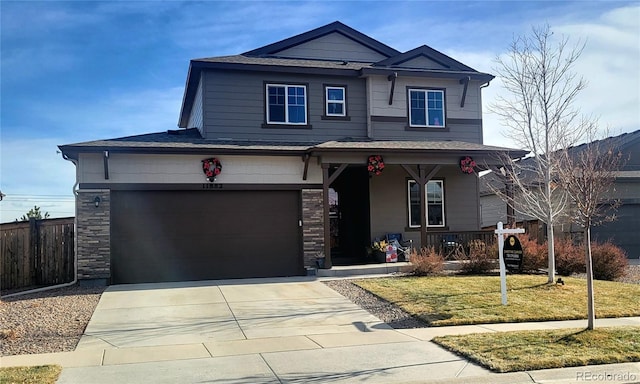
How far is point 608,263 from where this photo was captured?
612 inches

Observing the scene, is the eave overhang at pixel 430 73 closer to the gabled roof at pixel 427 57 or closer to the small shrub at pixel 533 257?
the gabled roof at pixel 427 57

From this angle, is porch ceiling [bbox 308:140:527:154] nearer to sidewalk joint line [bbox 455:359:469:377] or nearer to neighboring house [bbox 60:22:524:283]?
neighboring house [bbox 60:22:524:283]

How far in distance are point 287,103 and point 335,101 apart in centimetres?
166

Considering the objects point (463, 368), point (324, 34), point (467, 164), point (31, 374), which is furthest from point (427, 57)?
point (31, 374)

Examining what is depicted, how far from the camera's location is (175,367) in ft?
23.5

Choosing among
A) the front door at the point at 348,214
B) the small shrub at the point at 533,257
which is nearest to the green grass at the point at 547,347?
the small shrub at the point at 533,257

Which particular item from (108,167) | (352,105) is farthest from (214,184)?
(352,105)

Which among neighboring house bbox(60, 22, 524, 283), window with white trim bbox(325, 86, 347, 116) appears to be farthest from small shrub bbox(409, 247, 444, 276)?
window with white trim bbox(325, 86, 347, 116)

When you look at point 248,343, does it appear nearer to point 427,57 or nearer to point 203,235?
point 203,235

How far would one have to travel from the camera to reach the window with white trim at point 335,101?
18391 mm

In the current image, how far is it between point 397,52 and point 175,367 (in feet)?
52.4

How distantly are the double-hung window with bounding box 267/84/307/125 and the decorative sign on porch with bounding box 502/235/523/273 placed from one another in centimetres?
857

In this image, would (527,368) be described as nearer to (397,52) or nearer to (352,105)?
(352,105)

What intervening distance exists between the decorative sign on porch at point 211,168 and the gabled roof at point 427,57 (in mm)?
6781
